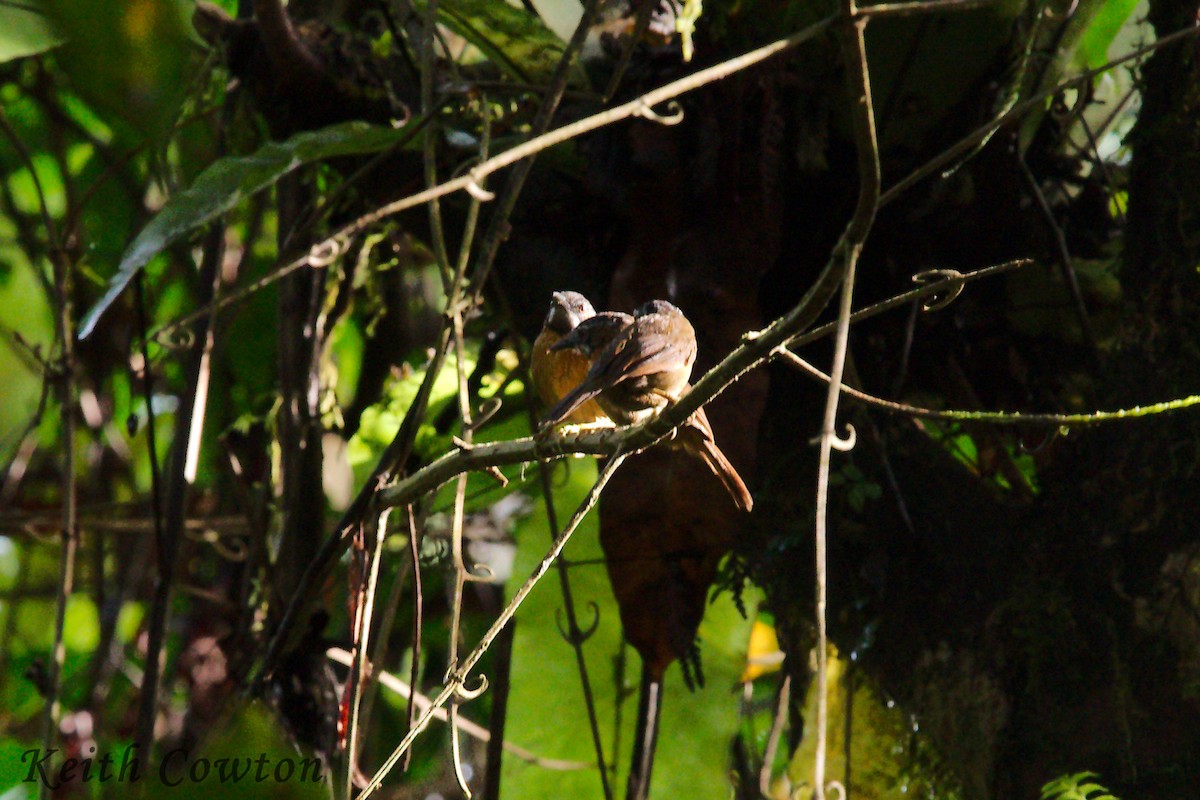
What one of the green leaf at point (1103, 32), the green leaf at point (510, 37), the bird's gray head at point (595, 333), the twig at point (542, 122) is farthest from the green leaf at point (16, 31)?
the green leaf at point (1103, 32)

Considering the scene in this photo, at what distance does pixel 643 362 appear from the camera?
1.57m

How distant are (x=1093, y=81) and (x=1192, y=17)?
448 mm

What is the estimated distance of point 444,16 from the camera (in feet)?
7.16

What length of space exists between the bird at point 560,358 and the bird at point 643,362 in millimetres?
199

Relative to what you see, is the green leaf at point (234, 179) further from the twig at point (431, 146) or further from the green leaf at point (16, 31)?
the green leaf at point (16, 31)

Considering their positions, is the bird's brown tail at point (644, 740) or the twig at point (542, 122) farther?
the bird's brown tail at point (644, 740)

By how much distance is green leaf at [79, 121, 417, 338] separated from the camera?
1.73 meters

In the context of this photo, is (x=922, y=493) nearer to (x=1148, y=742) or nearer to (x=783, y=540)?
(x=783, y=540)

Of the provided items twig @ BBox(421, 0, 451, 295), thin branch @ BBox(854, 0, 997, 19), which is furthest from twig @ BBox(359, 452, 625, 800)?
twig @ BBox(421, 0, 451, 295)

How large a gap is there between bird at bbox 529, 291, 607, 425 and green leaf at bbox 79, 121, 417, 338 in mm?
394

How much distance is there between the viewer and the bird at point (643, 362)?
1.55m

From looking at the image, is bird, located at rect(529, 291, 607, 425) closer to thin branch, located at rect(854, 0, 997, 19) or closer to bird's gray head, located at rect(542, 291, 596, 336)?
bird's gray head, located at rect(542, 291, 596, 336)

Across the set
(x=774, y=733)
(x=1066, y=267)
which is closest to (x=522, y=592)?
(x=774, y=733)

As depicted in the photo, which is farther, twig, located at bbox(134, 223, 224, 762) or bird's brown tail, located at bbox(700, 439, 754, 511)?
twig, located at bbox(134, 223, 224, 762)
